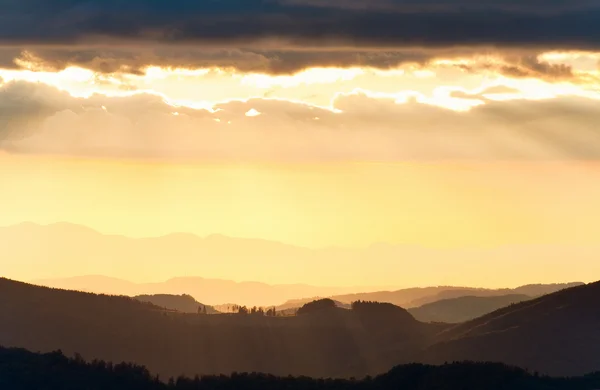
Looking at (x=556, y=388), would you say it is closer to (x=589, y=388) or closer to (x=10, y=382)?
(x=589, y=388)

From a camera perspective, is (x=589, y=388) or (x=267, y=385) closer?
(x=589, y=388)

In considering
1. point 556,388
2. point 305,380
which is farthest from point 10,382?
point 556,388

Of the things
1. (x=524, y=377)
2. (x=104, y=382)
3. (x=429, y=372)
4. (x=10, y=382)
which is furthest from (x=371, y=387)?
(x=10, y=382)

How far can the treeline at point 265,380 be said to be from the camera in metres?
148

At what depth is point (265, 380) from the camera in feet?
516

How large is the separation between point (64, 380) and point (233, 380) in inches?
738

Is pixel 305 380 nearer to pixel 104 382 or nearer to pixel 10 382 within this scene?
pixel 104 382

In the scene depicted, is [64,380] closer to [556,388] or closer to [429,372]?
[429,372]

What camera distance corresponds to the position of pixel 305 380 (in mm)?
159625

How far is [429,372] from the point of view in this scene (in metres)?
156

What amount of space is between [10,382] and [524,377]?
55051 millimetres

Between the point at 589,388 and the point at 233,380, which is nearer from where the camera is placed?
the point at 589,388

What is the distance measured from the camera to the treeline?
148000 mm

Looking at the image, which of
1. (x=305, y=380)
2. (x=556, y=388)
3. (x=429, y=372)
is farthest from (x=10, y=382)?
(x=556, y=388)
